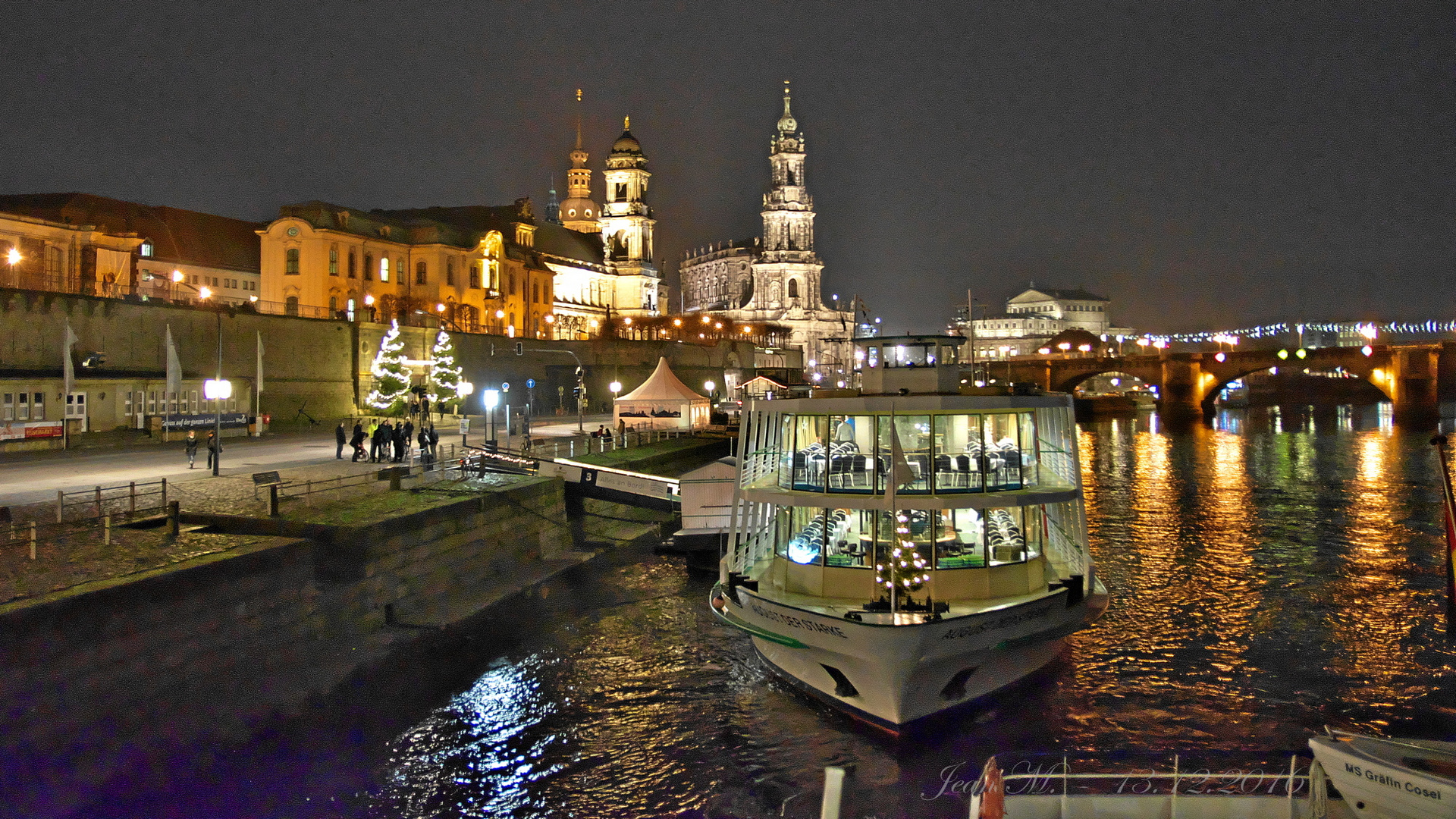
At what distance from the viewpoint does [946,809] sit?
12.0 meters

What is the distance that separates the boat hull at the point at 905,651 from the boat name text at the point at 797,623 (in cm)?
2

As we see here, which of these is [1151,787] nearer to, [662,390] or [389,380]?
[389,380]

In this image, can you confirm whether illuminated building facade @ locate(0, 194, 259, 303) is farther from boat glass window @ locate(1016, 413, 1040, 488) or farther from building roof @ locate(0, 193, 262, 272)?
boat glass window @ locate(1016, 413, 1040, 488)

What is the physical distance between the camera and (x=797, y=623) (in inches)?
551

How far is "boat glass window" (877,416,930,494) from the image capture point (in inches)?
584

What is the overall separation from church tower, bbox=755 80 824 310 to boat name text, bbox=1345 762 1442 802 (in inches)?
4634

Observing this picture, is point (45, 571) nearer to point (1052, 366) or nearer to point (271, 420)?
point (271, 420)

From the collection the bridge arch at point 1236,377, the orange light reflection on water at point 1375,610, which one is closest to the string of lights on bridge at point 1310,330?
the bridge arch at point 1236,377

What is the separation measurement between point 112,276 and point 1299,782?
177 feet

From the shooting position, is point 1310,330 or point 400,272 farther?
point 1310,330

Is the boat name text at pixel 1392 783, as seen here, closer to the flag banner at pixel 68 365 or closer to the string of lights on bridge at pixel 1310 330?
the flag banner at pixel 68 365

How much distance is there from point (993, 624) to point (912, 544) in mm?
1668

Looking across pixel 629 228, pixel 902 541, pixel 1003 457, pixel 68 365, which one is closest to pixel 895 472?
pixel 902 541

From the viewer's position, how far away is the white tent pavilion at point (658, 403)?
4675 centimetres
